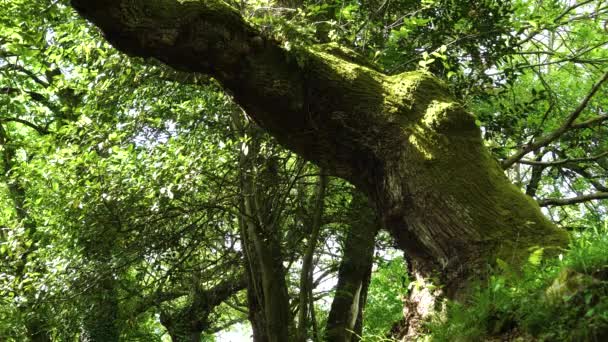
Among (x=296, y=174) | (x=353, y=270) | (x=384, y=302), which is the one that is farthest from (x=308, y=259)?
(x=384, y=302)

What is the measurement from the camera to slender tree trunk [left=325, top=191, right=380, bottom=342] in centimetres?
793

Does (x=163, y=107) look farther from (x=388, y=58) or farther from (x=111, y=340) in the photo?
(x=111, y=340)

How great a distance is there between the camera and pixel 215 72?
4.69 m

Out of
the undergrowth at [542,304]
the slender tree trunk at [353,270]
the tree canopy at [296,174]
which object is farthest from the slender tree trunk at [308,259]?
the undergrowth at [542,304]

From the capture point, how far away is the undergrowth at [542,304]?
120 inches

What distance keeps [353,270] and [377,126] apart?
3880 millimetres

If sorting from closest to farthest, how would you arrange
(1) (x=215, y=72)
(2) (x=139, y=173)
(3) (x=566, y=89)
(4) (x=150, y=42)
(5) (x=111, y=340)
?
1. (4) (x=150, y=42)
2. (1) (x=215, y=72)
3. (2) (x=139, y=173)
4. (5) (x=111, y=340)
5. (3) (x=566, y=89)

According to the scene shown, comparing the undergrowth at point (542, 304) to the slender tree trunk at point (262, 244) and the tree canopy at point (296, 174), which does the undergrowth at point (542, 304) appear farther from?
the slender tree trunk at point (262, 244)

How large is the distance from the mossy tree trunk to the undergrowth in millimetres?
367

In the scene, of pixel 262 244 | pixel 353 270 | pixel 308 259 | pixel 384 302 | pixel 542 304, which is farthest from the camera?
pixel 384 302

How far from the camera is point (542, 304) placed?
3285 millimetres

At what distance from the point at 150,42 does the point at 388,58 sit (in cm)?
369

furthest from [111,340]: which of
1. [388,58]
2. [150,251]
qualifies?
[388,58]

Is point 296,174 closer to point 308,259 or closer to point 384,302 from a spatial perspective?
point 308,259
